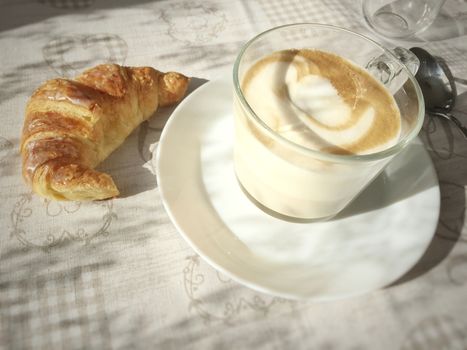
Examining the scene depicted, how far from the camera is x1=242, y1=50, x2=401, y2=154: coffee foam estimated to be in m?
0.70

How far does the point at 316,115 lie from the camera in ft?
2.36

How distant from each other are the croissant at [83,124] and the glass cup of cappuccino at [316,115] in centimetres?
25

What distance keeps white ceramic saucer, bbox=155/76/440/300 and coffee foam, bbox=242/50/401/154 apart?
141 millimetres

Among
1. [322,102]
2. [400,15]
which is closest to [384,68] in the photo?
[322,102]

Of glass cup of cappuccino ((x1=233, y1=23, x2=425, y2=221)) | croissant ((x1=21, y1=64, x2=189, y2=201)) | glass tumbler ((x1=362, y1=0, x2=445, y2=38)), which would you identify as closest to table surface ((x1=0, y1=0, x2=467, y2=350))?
croissant ((x1=21, y1=64, x2=189, y2=201))

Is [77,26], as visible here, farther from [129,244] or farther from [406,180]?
[406,180]

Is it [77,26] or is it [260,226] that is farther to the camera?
[77,26]

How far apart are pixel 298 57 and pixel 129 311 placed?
0.60 meters

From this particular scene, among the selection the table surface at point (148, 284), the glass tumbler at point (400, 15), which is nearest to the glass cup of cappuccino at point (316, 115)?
the table surface at point (148, 284)

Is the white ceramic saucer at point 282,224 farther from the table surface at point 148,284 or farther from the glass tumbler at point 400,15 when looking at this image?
the glass tumbler at point 400,15

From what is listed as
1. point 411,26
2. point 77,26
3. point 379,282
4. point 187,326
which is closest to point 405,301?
point 379,282

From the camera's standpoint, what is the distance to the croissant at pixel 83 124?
719 millimetres

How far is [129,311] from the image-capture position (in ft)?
2.16

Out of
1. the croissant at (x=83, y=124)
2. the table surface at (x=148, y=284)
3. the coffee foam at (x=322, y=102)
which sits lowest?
the table surface at (x=148, y=284)
